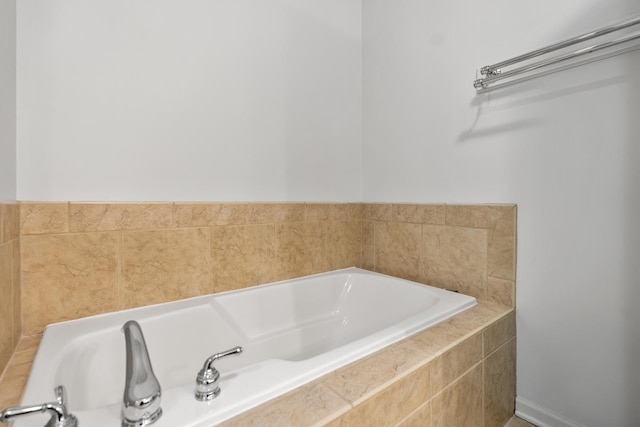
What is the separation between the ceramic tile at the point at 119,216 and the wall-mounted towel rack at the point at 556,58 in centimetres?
147

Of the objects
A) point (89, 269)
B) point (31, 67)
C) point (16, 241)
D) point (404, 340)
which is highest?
point (31, 67)

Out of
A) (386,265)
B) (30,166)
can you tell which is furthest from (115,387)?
(386,265)

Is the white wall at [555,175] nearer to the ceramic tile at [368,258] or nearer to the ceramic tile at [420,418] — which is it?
the ceramic tile at [368,258]

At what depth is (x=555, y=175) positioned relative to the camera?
1064 mm

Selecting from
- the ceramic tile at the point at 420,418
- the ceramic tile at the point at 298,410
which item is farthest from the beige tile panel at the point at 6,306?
the ceramic tile at the point at 420,418

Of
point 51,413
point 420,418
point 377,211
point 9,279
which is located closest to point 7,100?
point 9,279

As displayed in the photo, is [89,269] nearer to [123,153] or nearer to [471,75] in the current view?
[123,153]

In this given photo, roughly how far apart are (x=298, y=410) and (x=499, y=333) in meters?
0.89

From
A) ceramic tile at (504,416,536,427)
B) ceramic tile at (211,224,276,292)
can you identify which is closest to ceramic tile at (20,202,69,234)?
ceramic tile at (211,224,276,292)

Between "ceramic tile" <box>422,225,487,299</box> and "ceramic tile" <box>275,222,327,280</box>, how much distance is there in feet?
1.94

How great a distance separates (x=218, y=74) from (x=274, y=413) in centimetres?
136

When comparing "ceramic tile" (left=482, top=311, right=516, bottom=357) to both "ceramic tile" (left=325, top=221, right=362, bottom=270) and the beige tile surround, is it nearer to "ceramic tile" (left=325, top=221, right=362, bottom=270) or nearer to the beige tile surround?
the beige tile surround

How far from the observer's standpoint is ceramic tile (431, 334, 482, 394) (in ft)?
2.64

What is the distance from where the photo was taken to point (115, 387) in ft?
2.94
